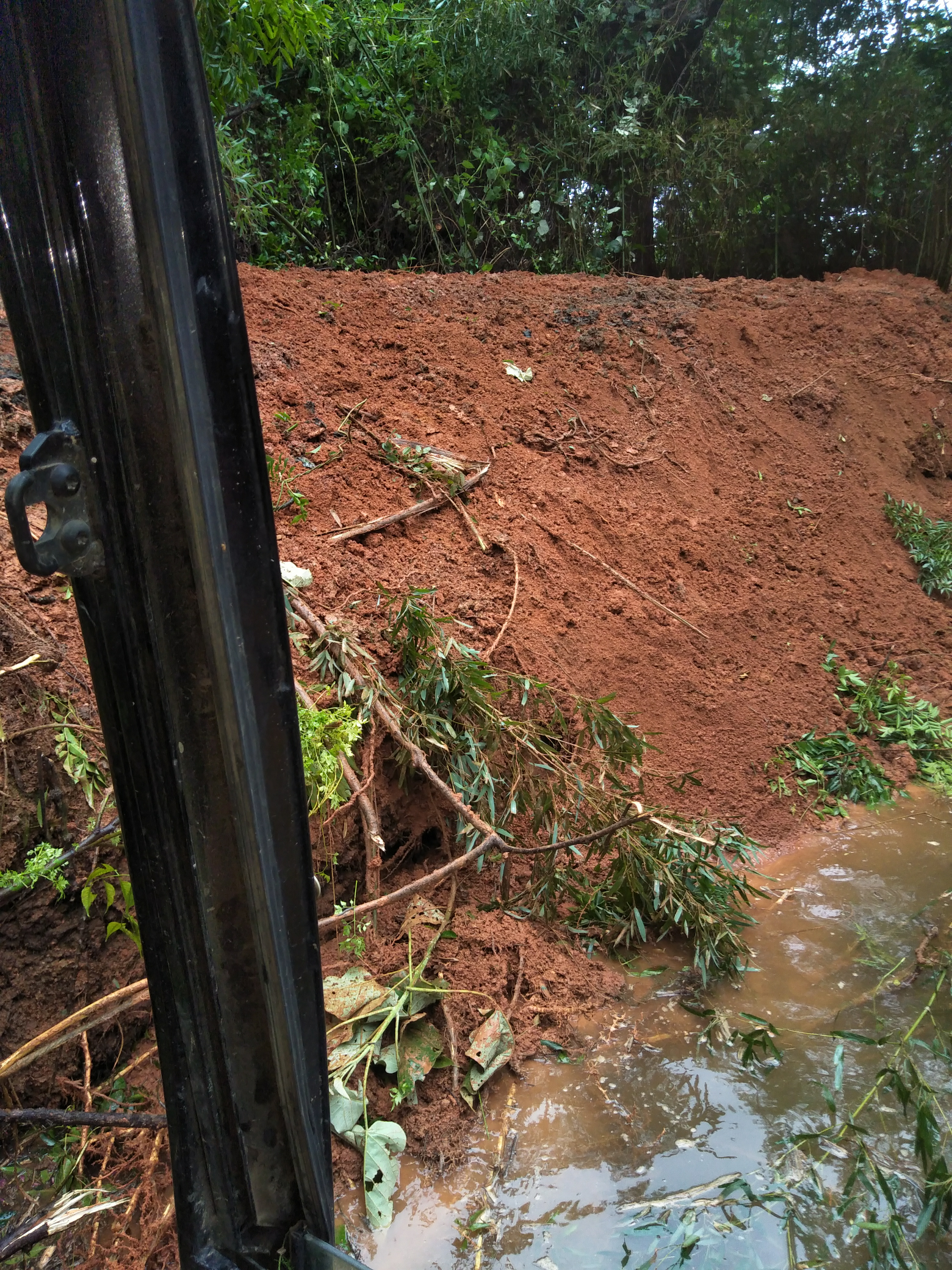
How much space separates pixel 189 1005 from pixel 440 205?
27.2 feet

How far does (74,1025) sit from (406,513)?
9.26 ft

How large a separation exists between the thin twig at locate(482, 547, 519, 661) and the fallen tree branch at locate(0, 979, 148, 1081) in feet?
6.56

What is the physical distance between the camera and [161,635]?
101cm

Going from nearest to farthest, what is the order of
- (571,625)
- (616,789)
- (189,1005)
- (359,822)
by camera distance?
1. (189,1005)
2. (359,822)
3. (616,789)
4. (571,625)

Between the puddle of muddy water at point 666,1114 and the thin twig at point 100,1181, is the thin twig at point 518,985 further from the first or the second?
the thin twig at point 100,1181

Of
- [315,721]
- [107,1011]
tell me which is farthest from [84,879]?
[315,721]

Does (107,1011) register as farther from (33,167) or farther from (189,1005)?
(33,167)

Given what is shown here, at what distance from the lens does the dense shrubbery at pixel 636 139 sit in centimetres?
752

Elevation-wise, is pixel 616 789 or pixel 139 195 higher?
pixel 139 195

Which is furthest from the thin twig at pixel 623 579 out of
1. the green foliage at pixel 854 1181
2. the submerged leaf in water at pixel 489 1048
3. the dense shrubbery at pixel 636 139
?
the dense shrubbery at pixel 636 139

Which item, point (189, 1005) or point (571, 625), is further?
point (571, 625)

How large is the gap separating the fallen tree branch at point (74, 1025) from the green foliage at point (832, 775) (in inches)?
136

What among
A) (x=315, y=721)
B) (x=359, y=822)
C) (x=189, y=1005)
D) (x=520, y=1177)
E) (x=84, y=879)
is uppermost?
(x=189, y=1005)

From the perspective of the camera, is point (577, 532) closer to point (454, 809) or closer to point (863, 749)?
point (863, 749)
